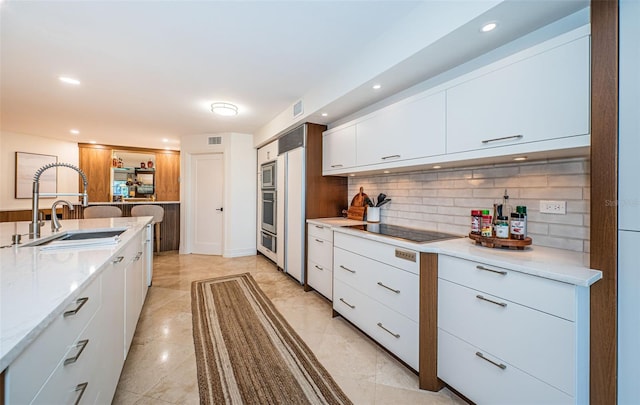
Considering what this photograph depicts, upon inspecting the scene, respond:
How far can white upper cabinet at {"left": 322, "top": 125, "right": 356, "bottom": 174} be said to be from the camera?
2.81 m

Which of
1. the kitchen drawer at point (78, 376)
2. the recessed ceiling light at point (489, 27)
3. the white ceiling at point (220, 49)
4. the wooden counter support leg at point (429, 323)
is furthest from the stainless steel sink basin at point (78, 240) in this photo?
the recessed ceiling light at point (489, 27)

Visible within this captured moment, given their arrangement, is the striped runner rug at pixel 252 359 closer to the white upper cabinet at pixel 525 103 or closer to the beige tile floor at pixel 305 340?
the beige tile floor at pixel 305 340

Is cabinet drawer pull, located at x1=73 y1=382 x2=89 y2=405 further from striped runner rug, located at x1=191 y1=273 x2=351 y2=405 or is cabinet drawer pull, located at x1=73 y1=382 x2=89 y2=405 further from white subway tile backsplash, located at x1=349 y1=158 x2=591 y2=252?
white subway tile backsplash, located at x1=349 y1=158 x2=591 y2=252

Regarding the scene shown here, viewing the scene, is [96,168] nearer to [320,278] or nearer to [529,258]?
[320,278]

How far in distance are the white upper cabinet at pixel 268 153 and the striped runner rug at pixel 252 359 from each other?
230 cm

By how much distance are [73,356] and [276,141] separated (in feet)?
12.0

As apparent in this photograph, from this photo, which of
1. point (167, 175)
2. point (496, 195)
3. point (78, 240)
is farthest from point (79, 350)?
point (167, 175)

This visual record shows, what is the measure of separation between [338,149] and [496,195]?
1.65 metres

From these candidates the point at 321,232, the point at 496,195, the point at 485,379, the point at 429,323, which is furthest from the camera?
the point at 321,232

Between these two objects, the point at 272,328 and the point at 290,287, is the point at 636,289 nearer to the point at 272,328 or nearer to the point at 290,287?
the point at 272,328

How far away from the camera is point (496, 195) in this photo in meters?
1.92

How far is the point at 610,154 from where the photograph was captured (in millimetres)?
1096

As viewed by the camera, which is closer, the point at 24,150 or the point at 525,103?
the point at 525,103

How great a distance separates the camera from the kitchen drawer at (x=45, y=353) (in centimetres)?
63
